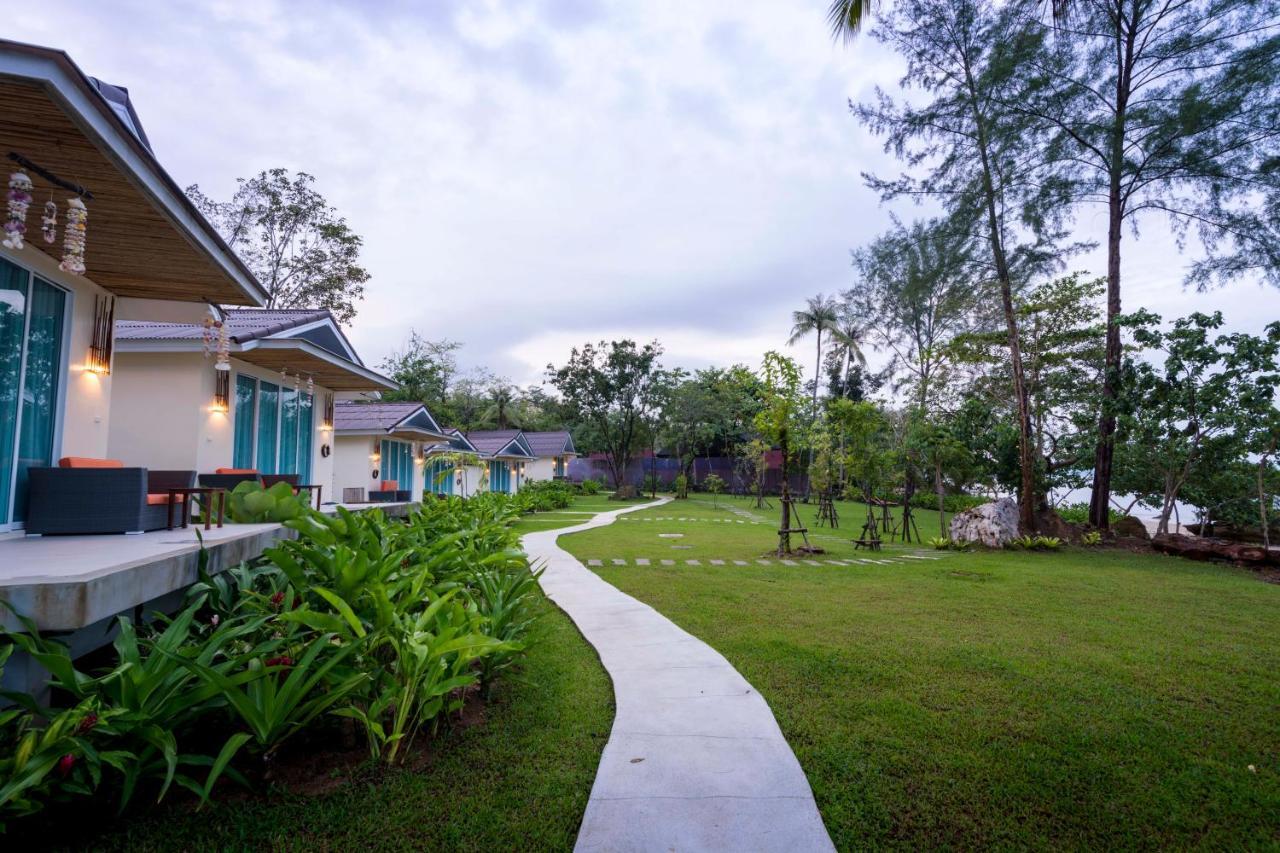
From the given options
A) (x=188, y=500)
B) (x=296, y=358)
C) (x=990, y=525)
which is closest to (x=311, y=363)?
(x=296, y=358)

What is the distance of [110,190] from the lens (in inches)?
155

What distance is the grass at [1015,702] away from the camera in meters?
2.29

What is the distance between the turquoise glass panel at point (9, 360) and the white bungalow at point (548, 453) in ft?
94.4

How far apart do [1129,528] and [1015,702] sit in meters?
11.6

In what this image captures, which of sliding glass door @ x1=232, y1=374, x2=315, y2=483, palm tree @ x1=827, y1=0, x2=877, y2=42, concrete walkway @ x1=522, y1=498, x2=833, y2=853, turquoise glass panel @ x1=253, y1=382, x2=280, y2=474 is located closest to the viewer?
concrete walkway @ x1=522, y1=498, x2=833, y2=853

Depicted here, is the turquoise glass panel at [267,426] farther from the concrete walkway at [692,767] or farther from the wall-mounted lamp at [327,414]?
the concrete walkway at [692,767]

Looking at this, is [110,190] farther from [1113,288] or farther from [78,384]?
[1113,288]

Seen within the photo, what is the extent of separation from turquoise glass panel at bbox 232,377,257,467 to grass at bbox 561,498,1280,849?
5763 millimetres

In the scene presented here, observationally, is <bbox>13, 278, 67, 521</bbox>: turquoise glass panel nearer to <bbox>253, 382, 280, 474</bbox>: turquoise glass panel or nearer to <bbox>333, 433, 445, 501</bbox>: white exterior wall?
<bbox>253, 382, 280, 474</bbox>: turquoise glass panel

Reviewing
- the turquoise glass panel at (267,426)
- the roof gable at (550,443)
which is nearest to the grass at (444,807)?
the turquoise glass panel at (267,426)

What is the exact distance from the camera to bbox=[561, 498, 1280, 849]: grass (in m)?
2.29

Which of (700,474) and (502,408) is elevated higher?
(502,408)

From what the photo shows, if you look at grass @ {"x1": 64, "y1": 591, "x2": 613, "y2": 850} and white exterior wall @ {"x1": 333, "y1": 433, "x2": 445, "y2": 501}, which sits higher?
white exterior wall @ {"x1": 333, "y1": 433, "x2": 445, "y2": 501}

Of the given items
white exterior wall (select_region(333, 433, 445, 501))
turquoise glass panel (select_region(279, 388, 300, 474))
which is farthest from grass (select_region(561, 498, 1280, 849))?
white exterior wall (select_region(333, 433, 445, 501))
